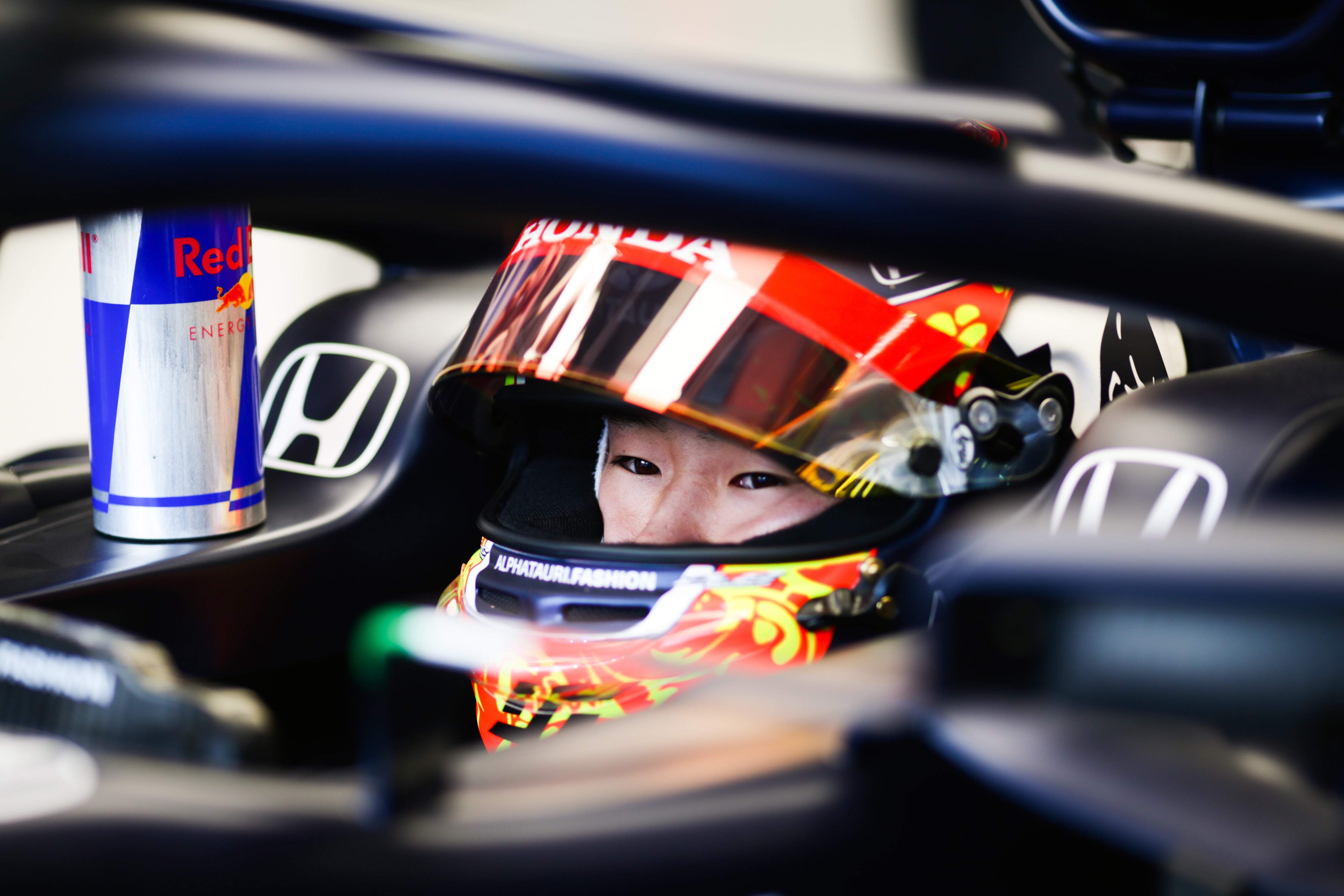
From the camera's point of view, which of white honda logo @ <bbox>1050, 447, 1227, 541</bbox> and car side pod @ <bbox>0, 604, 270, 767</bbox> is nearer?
car side pod @ <bbox>0, 604, 270, 767</bbox>

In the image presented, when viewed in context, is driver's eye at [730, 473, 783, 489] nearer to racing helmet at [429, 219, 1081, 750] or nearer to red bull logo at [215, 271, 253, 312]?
racing helmet at [429, 219, 1081, 750]

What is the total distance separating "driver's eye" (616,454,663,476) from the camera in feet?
3.29

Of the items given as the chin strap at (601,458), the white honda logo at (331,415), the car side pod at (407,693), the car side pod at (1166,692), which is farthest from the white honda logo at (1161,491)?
the white honda logo at (331,415)

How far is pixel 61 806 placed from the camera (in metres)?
0.32

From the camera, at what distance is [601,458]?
1.08 meters

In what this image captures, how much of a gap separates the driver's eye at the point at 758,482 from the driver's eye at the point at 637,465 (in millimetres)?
83

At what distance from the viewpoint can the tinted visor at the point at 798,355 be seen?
83 centimetres

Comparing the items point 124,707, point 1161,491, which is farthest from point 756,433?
point 124,707

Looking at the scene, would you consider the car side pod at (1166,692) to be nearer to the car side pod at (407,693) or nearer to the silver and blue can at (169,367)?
the car side pod at (407,693)

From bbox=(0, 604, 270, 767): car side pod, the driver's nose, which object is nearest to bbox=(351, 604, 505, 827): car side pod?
bbox=(0, 604, 270, 767): car side pod

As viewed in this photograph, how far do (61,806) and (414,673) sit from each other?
11cm

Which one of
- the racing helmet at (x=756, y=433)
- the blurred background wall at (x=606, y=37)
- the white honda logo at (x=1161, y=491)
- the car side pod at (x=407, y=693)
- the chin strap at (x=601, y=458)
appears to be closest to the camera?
the car side pod at (x=407, y=693)

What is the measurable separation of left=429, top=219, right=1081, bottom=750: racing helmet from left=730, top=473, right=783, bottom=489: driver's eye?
5 cm

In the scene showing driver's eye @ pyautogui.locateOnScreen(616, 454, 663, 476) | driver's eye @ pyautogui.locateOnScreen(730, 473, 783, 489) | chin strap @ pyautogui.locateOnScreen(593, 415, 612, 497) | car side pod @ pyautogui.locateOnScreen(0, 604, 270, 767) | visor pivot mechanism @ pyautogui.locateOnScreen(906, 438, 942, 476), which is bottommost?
chin strap @ pyautogui.locateOnScreen(593, 415, 612, 497)
